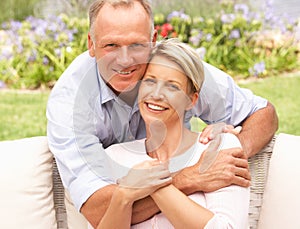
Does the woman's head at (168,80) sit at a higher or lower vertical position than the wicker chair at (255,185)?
higher

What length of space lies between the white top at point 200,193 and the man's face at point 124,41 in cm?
22

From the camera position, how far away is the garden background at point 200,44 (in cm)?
488

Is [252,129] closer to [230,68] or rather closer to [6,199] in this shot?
[6,199]

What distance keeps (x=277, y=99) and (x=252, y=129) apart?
250cm

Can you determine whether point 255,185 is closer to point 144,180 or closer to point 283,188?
point 283,188

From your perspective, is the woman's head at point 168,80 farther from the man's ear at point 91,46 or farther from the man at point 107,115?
the man's ear at point 91,46

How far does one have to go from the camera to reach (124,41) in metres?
1.86

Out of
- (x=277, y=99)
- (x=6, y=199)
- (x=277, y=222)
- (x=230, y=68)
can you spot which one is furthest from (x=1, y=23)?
(x=277, y=222)

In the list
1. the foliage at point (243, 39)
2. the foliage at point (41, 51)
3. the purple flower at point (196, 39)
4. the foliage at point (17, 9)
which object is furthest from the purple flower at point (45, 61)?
the purple flower at point (196, 39)

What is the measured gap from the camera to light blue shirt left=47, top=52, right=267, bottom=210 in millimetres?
1915

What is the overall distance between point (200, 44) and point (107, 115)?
3.20 meters

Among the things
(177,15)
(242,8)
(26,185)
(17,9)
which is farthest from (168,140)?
(17,9)

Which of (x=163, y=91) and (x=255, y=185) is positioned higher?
(x=163, y=91)

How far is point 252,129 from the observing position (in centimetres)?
215
